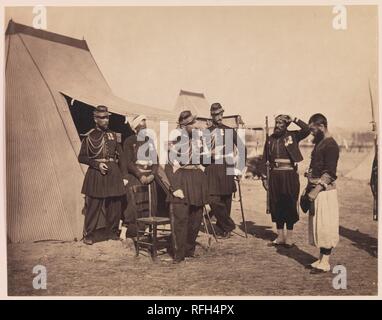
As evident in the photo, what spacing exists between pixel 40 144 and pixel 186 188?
72.1 inches

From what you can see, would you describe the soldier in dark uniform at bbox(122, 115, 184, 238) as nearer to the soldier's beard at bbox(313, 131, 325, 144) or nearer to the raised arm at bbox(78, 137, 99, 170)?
the raised arm at bbox(78, 137, 99, 170)

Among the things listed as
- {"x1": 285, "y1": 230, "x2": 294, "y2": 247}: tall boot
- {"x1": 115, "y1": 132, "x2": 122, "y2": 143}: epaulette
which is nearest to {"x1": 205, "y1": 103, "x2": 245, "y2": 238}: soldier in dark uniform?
{"x1": 285, "y1": 230, "x2": 294, "y2": 247}: tall boot

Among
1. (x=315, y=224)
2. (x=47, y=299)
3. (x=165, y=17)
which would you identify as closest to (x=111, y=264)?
(x=47, y=299)

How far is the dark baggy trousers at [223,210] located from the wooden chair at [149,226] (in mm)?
636

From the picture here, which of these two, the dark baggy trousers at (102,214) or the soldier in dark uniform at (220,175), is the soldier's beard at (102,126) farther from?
the soldier in dark uniform at (220,175)

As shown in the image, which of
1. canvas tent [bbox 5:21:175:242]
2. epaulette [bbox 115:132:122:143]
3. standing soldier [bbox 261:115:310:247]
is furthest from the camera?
epaulette [bbox 115:132:122:143]

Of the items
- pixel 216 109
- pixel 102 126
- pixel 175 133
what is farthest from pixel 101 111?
pixel 216 109

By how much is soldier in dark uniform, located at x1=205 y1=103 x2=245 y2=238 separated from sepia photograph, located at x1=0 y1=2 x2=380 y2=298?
0.02 meters

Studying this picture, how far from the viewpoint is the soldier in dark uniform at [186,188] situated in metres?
5.11

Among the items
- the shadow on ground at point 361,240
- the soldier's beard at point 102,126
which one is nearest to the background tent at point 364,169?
the shadow on ground at point 361,240

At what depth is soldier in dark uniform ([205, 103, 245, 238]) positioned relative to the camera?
18.4ft

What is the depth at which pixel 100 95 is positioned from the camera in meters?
5.65

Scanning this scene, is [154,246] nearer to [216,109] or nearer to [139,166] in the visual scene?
[139,166]

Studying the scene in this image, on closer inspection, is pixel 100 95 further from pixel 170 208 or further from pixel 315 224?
pixel 315 224
